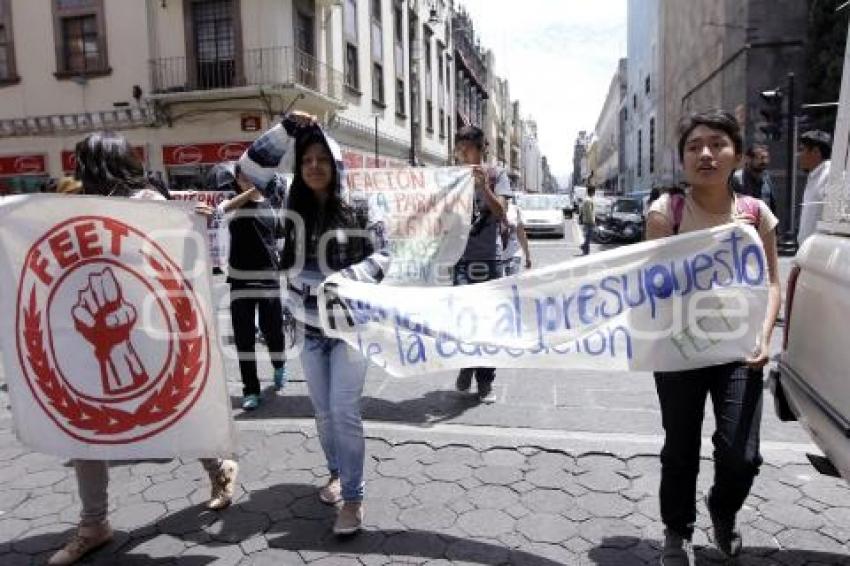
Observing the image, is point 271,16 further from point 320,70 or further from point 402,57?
point 402,57

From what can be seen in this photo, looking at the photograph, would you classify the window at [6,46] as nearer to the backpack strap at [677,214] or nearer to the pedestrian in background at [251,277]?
the pedestrian in background at [251,277]

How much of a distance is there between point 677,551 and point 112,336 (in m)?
2.48

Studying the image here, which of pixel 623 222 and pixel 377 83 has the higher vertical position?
pixel 377 83

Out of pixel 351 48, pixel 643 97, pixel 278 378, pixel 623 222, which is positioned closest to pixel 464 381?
pixel 278 378

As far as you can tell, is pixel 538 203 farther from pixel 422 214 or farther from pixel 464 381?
pixel 464 381

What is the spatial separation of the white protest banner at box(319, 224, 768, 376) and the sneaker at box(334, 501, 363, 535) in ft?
2.21

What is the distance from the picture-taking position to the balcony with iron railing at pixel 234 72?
20.2m

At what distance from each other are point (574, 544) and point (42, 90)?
76.4 feet

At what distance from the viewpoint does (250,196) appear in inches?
194

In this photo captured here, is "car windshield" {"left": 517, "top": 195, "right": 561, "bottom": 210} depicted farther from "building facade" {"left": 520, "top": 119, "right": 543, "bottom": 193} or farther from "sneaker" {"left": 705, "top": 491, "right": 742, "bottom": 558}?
"building facade" {"left": 520, "top": 119, "right": 543, "bottom": 193}

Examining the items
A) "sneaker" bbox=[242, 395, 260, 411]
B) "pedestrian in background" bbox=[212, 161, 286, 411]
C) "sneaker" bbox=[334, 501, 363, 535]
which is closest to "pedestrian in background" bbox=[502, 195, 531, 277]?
"pedestrian in background" bbox=[212, 161, 286, 411]

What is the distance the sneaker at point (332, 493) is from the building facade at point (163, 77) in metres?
17.6

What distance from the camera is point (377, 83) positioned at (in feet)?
93.7

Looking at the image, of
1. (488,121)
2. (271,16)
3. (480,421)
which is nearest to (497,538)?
(480,421)
